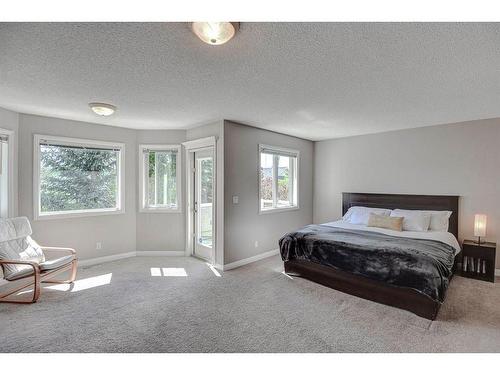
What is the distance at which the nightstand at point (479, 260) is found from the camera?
139 inches

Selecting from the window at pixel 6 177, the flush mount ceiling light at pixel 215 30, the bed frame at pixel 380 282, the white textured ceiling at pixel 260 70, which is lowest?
the bed frame at pixel 380 282

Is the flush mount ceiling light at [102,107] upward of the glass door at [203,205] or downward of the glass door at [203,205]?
upward

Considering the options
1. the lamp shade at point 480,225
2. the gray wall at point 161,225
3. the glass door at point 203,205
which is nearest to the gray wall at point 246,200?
the glass door at point 203,205

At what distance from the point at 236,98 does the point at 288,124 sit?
155 centimetres

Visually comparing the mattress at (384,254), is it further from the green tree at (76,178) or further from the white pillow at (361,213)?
the green tree at (76,178)

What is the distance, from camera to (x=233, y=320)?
8.13ft

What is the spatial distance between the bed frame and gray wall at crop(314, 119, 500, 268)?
0.12 metres

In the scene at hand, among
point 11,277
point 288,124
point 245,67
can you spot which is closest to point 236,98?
point 245,67

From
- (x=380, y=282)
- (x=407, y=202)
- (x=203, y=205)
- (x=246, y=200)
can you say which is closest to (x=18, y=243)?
(x=203, y=205)

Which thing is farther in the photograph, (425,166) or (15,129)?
(425,166)

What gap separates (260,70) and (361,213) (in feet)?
11.6

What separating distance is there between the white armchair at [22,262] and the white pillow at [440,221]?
5453mm

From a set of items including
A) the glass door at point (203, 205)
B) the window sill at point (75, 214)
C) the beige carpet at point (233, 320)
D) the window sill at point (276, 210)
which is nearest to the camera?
the beige carpet at point (233, 320)

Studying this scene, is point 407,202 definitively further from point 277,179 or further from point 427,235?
point 277,179
